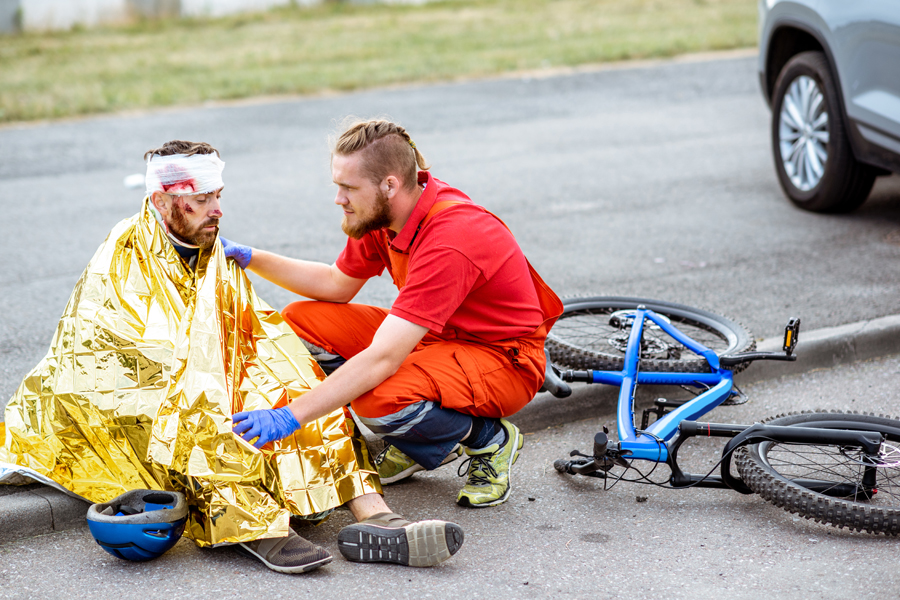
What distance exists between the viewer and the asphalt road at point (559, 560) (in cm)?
305

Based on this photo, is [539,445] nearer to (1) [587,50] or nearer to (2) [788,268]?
(2) [788,268]

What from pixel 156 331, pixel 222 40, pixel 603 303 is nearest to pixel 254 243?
pixel 603 303

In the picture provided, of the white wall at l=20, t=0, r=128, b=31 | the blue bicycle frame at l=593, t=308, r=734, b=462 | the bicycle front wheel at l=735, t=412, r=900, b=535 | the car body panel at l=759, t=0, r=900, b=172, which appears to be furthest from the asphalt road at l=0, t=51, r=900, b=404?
the white wall at l=20, t=0, r=128, b=31

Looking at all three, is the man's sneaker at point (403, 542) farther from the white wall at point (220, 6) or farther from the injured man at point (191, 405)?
the white wall at point (220, 6)

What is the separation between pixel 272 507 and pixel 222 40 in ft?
53.3

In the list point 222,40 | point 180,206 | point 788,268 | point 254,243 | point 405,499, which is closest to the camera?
point 180,206

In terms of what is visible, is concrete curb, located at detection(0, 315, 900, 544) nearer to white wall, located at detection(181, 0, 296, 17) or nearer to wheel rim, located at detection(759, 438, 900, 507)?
wheel rim, located at detection(759, 438, 900, 507)

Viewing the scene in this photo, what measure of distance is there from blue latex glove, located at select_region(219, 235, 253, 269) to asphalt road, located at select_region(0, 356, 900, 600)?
1045mm

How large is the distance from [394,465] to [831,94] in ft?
15.1

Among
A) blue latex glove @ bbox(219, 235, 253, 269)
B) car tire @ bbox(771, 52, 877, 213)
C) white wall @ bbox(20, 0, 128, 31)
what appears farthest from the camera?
white wall @ bbox(20, 0, 128, 31)

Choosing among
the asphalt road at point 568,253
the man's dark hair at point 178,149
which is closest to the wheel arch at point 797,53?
the asphalt road at point 568,253

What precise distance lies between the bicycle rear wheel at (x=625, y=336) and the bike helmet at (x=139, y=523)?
1.92 metres

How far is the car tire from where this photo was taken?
6785 mm

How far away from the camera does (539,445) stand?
417 cm
